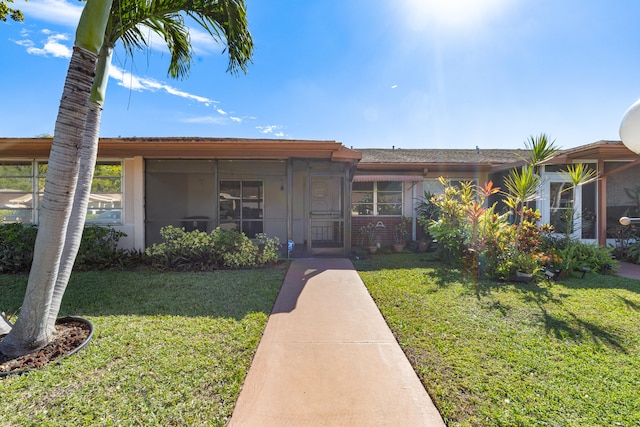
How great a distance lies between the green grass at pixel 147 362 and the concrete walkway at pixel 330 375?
20cm

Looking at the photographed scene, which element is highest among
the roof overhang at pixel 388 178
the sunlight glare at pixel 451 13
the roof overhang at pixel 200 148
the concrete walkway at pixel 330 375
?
the sunlight glare at pixel 451 13

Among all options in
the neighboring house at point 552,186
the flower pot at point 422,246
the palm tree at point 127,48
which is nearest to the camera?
the palm tree at point 127,48

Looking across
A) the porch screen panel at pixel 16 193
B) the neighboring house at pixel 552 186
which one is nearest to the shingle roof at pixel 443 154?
the neighboring house at pixel 552 186

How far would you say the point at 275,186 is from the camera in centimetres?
1091

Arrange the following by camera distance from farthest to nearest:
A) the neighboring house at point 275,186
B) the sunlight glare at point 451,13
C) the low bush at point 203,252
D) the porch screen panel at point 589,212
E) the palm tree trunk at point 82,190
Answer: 1. the porch screen panel at point 589,212
2. the neighboring house at point 275,186
3. the low bush at point 203,252
4. the sunlight glare at point 451,13
5. the palm tree trunk at point 82,190

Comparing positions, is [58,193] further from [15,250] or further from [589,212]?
[589,212]

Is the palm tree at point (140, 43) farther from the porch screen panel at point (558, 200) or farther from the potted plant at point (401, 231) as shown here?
the porch screen panel at point (558, 200)

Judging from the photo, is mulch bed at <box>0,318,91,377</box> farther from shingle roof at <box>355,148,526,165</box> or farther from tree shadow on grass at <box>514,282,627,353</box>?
shingle roof at <box>355,148,526,165</box>

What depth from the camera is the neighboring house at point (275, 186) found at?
7.48m

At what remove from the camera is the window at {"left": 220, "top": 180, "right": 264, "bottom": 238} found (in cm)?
1070

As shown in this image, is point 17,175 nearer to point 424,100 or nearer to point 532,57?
point 424,100

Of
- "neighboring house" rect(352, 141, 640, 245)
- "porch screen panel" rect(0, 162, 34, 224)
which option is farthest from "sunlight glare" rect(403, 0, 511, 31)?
"porch screen panel" rect(0, 162, 34, 224)

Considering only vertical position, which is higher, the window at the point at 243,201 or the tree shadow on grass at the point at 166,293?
the window at the point at 243,201

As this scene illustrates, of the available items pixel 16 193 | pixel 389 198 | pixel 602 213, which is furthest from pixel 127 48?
pixel 602 213
